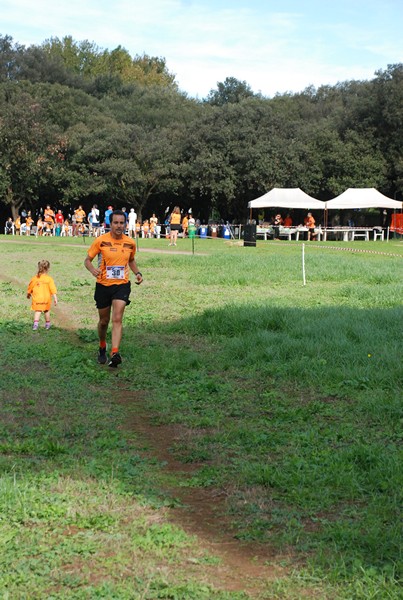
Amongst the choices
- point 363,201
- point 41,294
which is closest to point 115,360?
point 41,294

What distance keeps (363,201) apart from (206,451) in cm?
3901

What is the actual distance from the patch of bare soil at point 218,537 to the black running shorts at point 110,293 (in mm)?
3537

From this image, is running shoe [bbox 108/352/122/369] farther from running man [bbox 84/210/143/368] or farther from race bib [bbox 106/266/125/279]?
race bib [bbox 106/266/125/279]

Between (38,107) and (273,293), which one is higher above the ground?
(38,107)

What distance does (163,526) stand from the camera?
4.70 m

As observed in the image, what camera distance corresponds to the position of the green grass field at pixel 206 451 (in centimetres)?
418

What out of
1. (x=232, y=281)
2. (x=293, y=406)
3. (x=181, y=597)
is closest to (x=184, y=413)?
(x=293, y=406)

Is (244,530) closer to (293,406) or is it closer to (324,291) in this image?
(293,406)

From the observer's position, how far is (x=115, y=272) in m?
9.80

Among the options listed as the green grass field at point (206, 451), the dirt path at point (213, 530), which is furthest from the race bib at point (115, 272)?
the dirt path at point (213, 530)

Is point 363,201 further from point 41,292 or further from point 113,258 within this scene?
point 113,258

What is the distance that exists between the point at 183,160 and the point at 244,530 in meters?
50.2

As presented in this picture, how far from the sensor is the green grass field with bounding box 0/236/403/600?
4.18m

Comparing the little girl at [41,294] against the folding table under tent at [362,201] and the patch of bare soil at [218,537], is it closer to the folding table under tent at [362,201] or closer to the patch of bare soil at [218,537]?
the patch of bare soil at [218,537]
